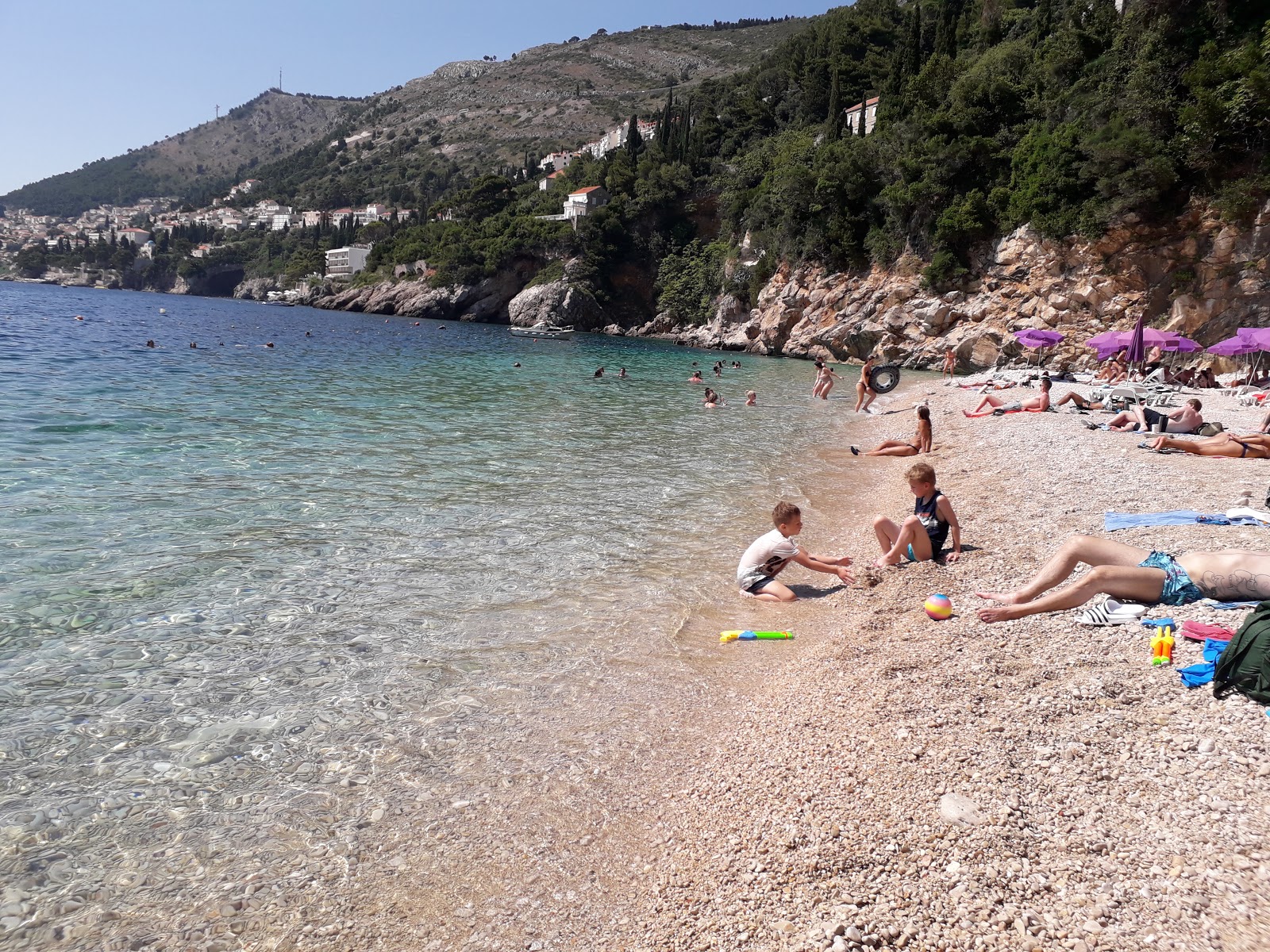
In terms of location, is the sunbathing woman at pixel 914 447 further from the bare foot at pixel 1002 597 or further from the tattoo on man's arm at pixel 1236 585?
the tattoo on man's arm at pixel 1236 585

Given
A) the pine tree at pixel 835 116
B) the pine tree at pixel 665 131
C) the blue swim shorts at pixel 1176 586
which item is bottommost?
the blue swim shorts at pixel 1176 586

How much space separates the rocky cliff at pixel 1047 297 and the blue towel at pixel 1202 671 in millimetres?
30317

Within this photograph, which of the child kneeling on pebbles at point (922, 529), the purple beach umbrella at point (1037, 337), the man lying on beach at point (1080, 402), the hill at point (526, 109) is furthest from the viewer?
the hill at point (526, 109)

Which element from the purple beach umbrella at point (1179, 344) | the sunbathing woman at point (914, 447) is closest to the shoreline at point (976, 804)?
the sunbathing woman at point (914, 447)

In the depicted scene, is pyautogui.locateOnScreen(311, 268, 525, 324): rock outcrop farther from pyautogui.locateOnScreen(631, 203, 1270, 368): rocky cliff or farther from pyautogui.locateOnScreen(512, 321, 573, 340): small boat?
pyautogui.locateOnScreen(631, 203, 1270, 368): rocky cliff

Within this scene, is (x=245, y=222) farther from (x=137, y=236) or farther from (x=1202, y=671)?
(x=1202, y=671)

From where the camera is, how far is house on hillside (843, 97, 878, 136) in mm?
57206

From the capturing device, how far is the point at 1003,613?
5.41 meters

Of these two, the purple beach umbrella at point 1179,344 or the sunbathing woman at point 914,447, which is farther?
the purple beach umbrella at point 1179,344

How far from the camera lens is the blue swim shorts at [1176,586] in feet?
16.1

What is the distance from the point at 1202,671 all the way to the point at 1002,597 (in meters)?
1.70

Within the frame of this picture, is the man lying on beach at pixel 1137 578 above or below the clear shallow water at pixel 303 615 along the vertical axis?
above

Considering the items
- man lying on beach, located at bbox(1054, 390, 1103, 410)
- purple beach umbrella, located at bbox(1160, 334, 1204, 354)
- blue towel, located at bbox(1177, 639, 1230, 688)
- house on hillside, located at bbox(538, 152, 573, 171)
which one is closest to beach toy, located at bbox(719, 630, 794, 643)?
blue towel, located at bbox(1177, 639, 1230, 688)

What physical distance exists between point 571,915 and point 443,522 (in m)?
6.53
